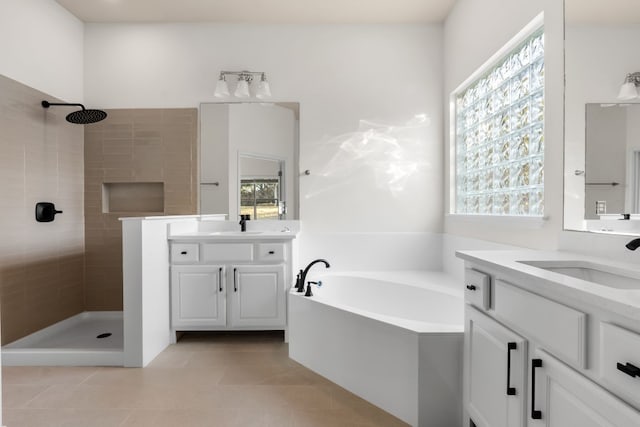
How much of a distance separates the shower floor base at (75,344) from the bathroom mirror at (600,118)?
2830mm

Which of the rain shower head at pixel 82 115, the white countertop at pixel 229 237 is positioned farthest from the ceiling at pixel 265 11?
the white countertop at pixel 229 237

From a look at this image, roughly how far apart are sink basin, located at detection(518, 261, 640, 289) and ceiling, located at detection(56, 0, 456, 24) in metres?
2.55

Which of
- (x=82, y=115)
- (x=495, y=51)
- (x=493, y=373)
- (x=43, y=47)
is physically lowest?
(x=493, y=373)

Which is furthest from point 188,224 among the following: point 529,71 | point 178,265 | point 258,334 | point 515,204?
point 529,71

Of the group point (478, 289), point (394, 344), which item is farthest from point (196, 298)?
point (478, 289)

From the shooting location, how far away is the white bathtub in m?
1.68

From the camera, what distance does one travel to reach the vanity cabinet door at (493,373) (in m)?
1.17

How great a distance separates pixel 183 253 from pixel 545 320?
245 centimetres

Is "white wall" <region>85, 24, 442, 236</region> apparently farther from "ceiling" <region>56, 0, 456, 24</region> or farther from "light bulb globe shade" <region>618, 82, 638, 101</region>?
"light bulb globe shade" <region>618, 82, 638, 101</region>

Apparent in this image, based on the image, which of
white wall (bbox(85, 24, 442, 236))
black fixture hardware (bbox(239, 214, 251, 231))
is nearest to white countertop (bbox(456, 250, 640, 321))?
white wall (bbox(85, 24, 442, 236))

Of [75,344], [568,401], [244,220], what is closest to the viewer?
[568,401]

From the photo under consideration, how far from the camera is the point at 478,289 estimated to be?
4.77 ft

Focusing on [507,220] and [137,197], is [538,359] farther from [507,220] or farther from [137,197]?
[137,197]

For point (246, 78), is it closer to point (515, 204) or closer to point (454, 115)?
point (454, 115)
